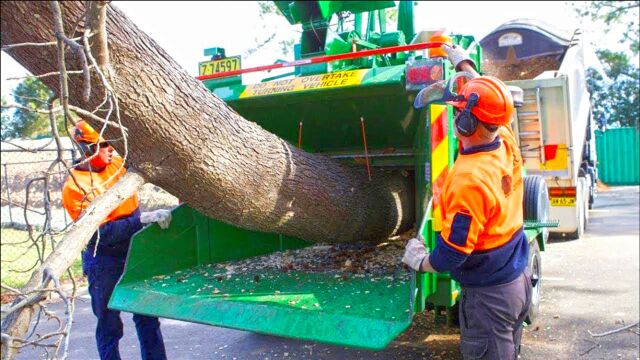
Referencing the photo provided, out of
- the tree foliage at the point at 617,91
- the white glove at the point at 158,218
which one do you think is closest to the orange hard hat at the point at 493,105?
the white glove at the point at 158,218

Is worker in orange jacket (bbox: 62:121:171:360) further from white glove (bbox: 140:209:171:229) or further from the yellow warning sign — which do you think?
the yellow warning sign

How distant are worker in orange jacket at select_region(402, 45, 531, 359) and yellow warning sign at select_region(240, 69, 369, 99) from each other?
4.15 ft

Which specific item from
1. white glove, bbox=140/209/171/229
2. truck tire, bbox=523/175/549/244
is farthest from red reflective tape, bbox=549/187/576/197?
white glove, bbox=140/209/171/229

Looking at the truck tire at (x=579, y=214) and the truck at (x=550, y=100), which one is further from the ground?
the truck at (x=550, y=100)

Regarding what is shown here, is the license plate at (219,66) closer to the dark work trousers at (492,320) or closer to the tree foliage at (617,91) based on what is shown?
the dark work trousers at (492,320)

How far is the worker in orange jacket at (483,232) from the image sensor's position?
7.47 ft

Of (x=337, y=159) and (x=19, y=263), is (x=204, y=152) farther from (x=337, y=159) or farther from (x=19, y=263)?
(x=19, y=263)

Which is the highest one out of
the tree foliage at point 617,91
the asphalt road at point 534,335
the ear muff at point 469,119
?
the tree foliage at point 617,91

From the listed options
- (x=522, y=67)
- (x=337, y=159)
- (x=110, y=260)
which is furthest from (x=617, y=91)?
(x=110, y=260)

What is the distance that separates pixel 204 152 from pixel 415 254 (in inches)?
43.8

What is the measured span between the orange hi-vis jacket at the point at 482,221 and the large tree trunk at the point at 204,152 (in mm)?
1116

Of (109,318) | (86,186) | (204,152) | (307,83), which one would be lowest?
(109,318)

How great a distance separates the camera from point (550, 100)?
7000 mm

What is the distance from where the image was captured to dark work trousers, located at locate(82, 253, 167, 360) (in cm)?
337
